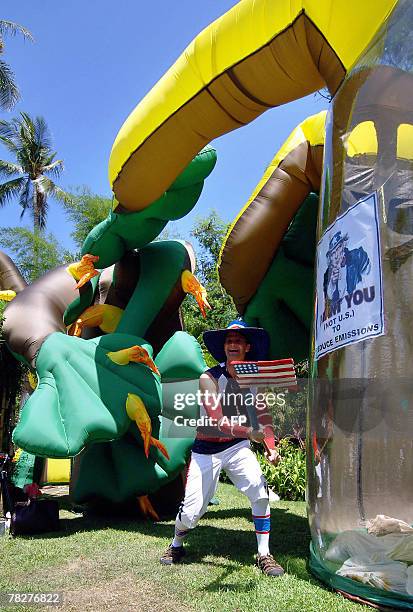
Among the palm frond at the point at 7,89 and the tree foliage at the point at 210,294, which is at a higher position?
the palm frond at the point at 7,89

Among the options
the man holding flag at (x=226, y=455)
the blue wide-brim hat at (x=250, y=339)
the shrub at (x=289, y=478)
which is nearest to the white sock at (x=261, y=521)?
the man holding flag at (x=226, y=455)

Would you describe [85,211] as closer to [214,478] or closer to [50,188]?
[50,188]

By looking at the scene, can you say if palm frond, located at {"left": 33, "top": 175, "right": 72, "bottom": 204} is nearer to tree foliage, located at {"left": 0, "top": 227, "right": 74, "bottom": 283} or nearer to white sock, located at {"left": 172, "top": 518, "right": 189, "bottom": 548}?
tree foliage, located at {"left": 0, "top": 227, "right": 74, "bottom": 283}

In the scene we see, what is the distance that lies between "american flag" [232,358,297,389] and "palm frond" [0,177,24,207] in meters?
23.6

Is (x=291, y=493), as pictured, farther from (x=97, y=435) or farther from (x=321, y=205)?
(x=321, y=205)

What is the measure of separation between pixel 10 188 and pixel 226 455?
23.9m

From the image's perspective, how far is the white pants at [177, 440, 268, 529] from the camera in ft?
10.9

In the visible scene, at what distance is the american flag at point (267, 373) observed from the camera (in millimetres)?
3018

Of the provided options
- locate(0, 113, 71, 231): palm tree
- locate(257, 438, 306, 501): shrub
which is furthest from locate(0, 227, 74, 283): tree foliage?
locate(257, 438, 306, 501): shrub

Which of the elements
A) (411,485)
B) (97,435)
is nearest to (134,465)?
(97,435)

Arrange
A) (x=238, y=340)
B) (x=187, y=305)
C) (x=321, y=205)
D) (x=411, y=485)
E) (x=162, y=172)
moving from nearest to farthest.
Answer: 1. (x=411, y=485)
2. (x=321, y=205)
3. (x=238, y=340)
4. (x=162, y=172)
5. (x=187, y=305)

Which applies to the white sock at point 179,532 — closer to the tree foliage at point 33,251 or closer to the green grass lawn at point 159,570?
the green grass lawn at point 159,570

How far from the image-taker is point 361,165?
8.69ft

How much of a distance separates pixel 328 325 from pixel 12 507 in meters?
3.42
